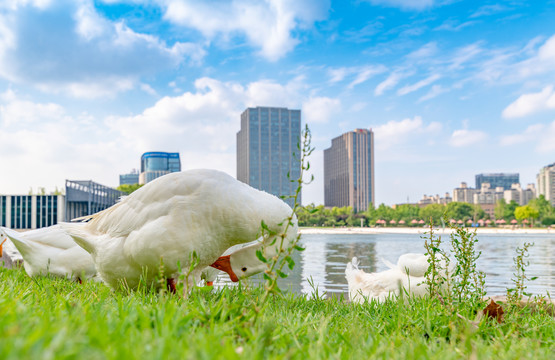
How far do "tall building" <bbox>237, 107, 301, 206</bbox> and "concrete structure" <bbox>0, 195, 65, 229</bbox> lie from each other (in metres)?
95.6

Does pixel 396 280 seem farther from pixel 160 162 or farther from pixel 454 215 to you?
pixel 160 162

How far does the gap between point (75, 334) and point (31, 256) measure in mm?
4814

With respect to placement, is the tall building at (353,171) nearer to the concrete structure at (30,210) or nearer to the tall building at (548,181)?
the tall building at (548,181)

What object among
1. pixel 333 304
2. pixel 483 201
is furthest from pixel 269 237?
pixel 483 201

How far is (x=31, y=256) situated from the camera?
5.39m

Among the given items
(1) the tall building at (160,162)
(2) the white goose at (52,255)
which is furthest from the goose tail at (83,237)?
(1) the tall building at (160,162)

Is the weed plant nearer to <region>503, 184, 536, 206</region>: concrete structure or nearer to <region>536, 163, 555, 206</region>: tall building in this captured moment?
<region>536, 163, 555, 206</region>: tall building

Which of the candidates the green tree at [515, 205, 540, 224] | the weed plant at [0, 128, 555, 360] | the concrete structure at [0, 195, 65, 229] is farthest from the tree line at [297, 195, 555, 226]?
the weed plant at [0, 128, 555, 360]

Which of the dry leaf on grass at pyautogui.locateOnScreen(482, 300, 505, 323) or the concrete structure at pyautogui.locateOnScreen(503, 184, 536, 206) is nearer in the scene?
the dry leaf on grass at pyautogui.locateOnScreen(482, 300, 505, 323)

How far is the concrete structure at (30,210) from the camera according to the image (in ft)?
159

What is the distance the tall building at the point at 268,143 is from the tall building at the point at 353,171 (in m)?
37.3

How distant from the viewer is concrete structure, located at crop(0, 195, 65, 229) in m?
48.4

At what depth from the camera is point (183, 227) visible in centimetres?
317

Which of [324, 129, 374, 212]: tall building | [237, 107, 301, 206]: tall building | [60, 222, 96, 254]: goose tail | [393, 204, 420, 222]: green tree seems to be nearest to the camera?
[60, 222, 96, 254]: goose tail
